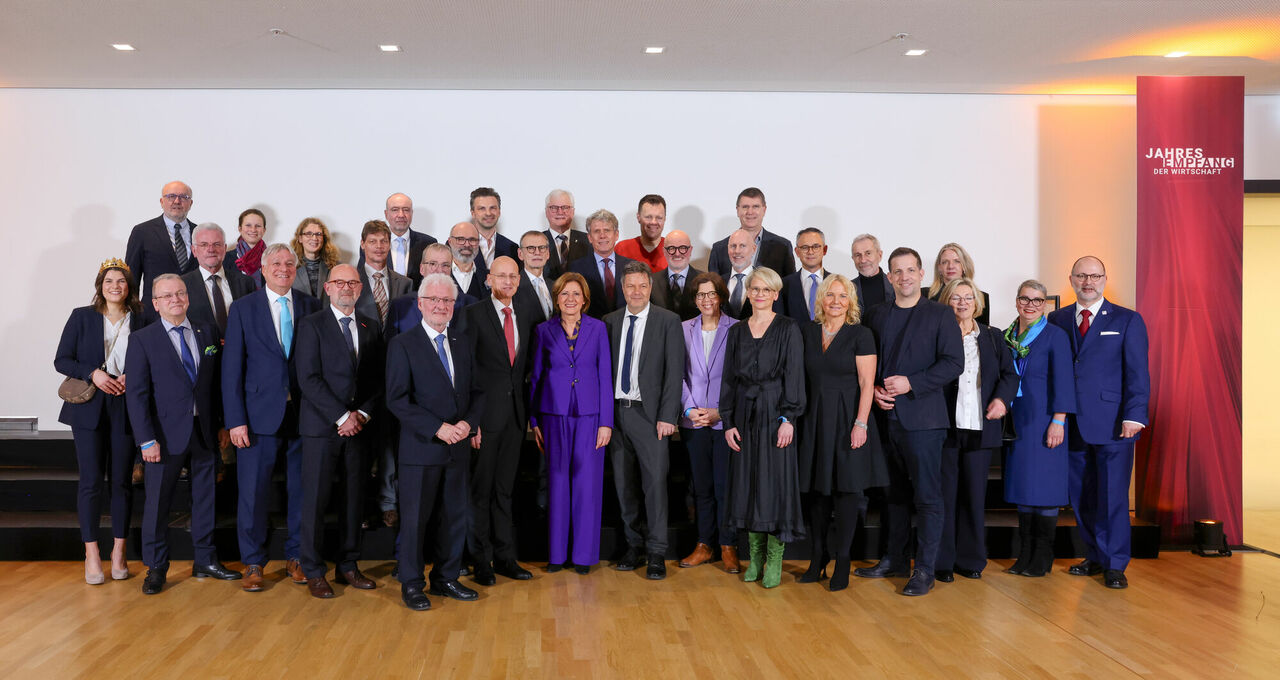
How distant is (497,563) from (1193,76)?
18.4ft

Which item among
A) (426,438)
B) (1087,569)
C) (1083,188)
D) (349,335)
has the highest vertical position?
(1083,188)

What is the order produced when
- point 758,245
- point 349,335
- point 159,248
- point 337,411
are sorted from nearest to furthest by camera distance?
point 337,411
point 349,335
point 159,248
point 758,245

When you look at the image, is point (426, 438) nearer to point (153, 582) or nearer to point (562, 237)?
point (153, 582)

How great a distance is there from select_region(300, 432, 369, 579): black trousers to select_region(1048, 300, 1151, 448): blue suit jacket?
3.88 meters

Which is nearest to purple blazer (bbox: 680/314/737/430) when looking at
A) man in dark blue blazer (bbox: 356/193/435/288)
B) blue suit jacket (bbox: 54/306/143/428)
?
man in dark blue blazer (bbox: 356/193/435/288)

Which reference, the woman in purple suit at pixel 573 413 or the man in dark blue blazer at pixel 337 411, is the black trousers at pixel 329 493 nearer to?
the man in dark blue blazer at pixel 337 411

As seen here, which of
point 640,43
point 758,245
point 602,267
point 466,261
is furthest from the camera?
point 640,43

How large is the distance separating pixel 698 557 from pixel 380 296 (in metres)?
2.33

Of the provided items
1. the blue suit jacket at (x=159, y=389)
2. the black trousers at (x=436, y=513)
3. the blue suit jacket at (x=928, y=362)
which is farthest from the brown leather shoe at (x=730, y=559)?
the blue suit jacket at (x=159, y=389)

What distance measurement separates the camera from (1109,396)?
5.02m

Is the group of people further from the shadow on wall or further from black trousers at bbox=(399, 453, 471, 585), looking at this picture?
the shadow on wall

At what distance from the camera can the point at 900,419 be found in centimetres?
468

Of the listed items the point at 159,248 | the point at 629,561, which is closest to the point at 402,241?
the point at 159,248

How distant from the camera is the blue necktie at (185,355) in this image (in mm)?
4648
